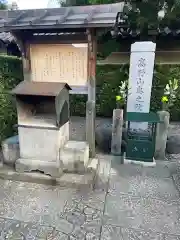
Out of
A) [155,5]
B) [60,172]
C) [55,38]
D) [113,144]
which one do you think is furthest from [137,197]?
[155,5]

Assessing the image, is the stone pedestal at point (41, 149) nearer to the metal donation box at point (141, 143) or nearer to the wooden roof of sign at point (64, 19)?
the metal donation box at point (141, 143)

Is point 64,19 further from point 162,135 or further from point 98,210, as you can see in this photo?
point 98,210

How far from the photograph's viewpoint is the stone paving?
2.65 metres

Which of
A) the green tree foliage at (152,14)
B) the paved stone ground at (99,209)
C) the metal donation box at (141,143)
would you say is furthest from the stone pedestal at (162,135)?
the green tree foliage at (152,14)

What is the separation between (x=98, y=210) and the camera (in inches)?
121

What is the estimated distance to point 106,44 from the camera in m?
7.11

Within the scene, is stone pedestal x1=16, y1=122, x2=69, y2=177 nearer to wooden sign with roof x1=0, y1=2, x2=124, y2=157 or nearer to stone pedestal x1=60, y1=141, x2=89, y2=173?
stone pedestal x1=60, y1=141, x2=89, y2=173

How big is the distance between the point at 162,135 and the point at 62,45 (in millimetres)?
3169

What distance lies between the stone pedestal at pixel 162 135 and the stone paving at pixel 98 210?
0.80 metres

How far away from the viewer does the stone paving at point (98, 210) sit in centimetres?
265

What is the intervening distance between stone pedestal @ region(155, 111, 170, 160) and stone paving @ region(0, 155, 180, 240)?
801 mm

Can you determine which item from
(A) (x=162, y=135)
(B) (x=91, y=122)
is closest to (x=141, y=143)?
(A) (x=162, y=135)

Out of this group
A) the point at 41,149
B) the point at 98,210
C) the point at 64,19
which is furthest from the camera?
the point at 64,19

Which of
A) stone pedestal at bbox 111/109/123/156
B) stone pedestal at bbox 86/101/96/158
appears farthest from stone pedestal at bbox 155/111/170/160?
stone pedestal at bbox 86/101/96/158
